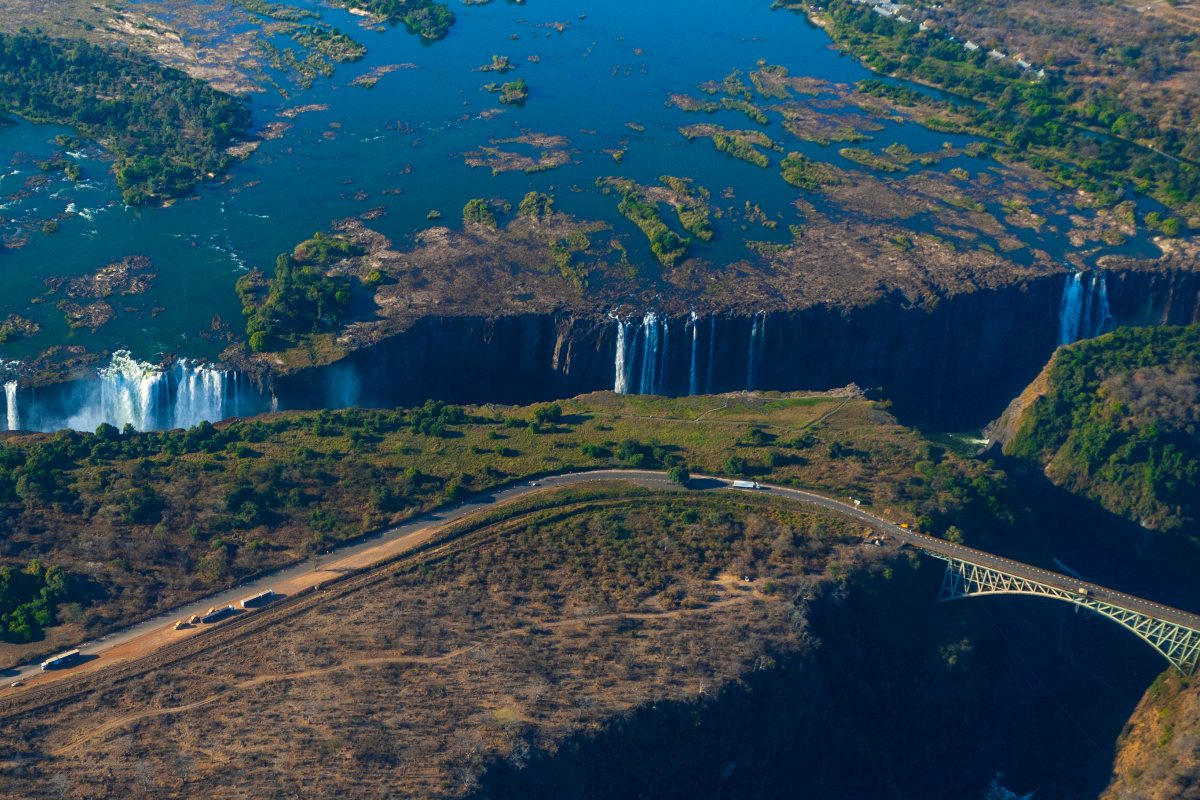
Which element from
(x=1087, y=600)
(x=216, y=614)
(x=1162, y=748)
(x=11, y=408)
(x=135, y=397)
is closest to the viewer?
(x=216, y=614)

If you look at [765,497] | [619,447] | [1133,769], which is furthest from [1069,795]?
[619,447]

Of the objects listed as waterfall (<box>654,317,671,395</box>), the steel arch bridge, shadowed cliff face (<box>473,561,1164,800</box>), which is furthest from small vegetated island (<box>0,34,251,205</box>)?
the steel arch bridge

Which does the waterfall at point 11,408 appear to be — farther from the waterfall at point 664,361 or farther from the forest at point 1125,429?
the forest at point 1125,429

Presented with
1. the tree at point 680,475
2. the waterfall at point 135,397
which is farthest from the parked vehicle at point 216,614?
the tree at point 680,475

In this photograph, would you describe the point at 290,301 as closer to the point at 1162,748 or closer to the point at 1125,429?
the point at 1125,429

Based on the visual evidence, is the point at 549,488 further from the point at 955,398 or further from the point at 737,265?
the point at 955,398

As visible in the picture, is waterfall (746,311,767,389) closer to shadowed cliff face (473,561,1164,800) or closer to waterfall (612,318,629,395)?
waterfall (612,318,629,395)

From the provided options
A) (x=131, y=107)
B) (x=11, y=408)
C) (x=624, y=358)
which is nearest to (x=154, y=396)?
(x=11, y=408)
